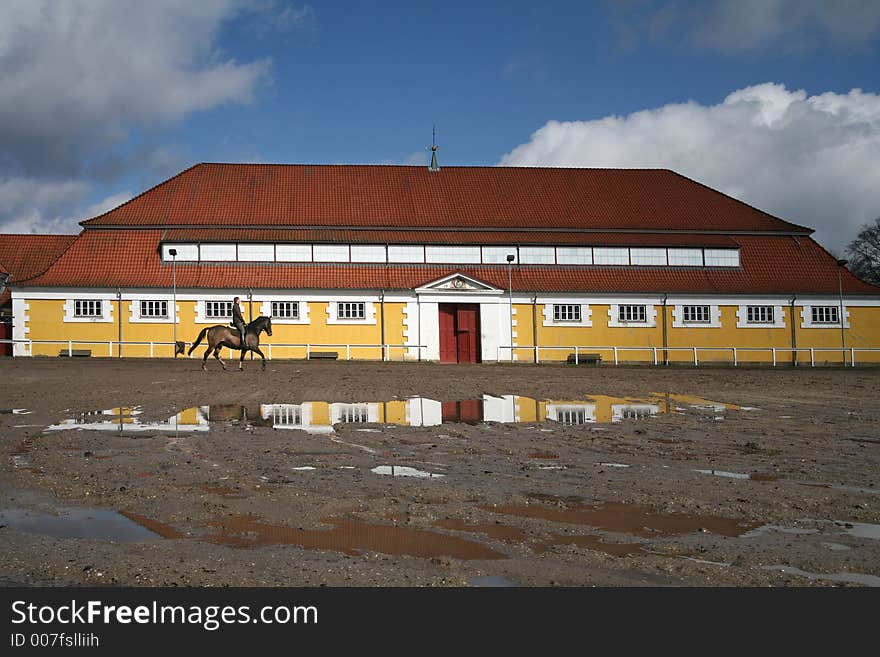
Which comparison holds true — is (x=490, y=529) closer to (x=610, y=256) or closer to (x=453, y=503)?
(x=453, y=503)

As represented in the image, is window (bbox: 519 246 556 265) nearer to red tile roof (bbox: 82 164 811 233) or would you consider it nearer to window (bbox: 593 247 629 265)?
red tile roof (bbox: 82 164 811 233)

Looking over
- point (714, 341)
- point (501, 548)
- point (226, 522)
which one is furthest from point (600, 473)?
point (714, 341)

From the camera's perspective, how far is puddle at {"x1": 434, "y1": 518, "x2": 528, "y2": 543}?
19.7 ft

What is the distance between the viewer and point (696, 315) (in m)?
43.4

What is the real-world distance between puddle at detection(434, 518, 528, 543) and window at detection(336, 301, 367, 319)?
34.8 m

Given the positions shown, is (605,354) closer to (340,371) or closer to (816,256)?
(816,256)

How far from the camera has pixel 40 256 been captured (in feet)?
166

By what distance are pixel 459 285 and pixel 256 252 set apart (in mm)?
10994

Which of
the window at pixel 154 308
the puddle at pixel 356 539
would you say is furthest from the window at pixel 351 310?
the puddle at pixel 356 539

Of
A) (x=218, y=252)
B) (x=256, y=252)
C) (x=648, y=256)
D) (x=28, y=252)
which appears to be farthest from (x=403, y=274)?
(x=28, y=252)

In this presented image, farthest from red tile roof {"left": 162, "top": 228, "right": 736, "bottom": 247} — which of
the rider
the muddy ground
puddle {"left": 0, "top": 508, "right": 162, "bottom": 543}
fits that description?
puddle {"left": 0, "top": 508, "right": 162, "bottom": 543}

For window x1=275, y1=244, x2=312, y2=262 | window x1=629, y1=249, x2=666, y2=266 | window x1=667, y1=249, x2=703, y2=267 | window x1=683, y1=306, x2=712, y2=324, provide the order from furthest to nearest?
window x1=667, y1=249, x2=703, y2=267
window x1=629, y1=249, x2=666, y2=266
window x1=683, y1=306, x2=712, y2=324
window x1=275, y1=244, x2=312, y2=262

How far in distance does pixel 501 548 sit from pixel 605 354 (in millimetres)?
37138

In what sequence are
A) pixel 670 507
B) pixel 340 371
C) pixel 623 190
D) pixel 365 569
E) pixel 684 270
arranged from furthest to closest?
1. pixel 623 190
2. pixel 684 270
3. pixel 340 371
4. pixel 670 507
5. pixel 365 569
